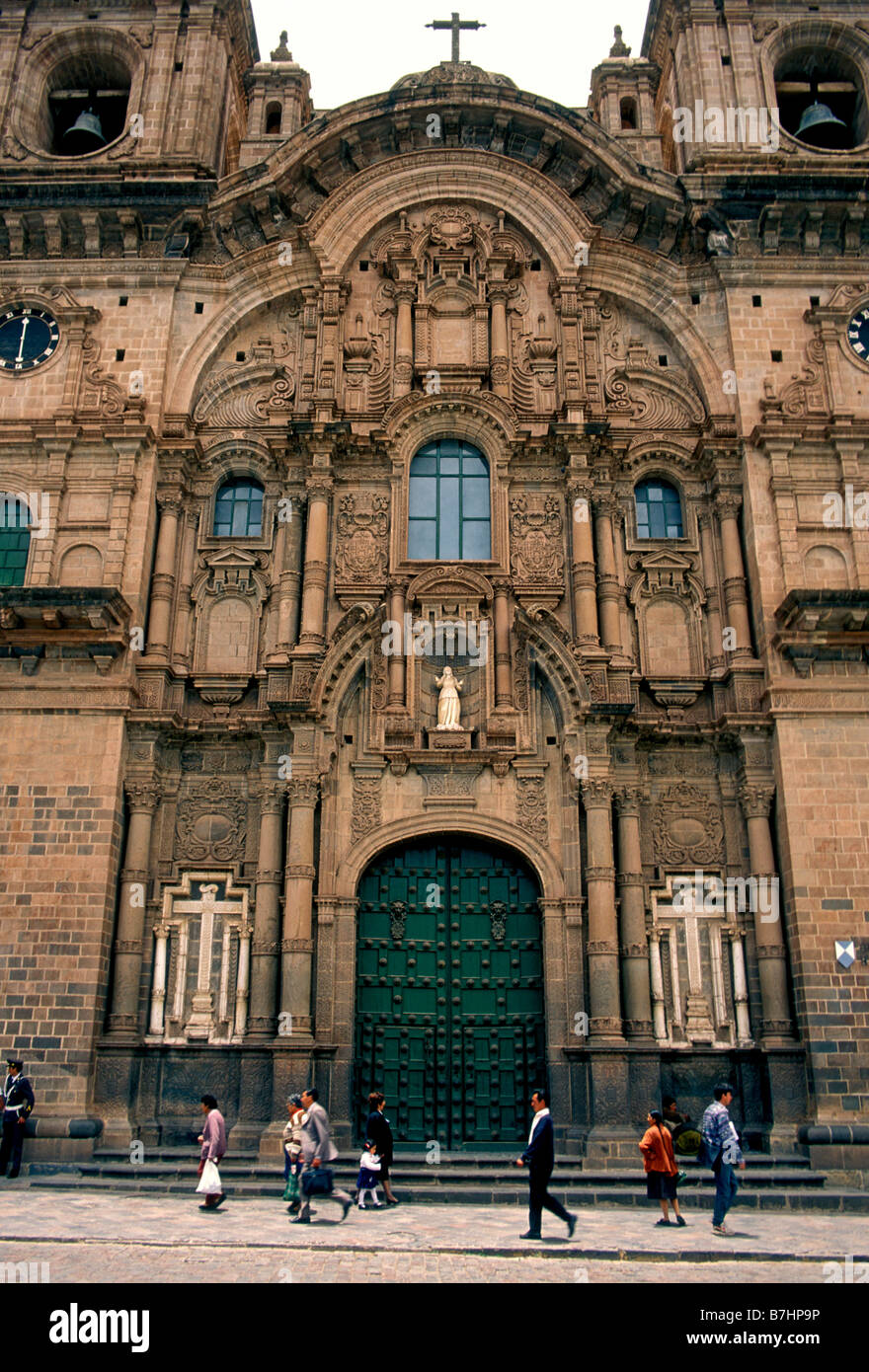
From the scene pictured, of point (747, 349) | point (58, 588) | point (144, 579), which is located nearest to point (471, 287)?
point (747, 349)

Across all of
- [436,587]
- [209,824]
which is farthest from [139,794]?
[436,587]

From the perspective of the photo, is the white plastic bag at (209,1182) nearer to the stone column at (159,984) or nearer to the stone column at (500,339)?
the stone column at (159,984)

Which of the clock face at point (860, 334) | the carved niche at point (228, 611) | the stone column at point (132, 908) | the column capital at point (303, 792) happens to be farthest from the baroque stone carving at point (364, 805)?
the clock face at point (860, 334)

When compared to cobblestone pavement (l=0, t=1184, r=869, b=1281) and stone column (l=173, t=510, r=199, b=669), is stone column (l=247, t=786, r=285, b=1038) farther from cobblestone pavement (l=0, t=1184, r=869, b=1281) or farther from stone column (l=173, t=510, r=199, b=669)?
cobblestone pavement (l=0, t=1184, r=869, b=1281)

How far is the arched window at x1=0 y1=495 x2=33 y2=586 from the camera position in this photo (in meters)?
21.9

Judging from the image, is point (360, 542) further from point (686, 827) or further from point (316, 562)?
point (686, 827)

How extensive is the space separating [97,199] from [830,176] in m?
15.0

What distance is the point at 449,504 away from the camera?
2320 centimetres

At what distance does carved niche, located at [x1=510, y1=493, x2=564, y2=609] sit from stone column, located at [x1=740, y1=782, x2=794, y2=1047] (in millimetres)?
5218

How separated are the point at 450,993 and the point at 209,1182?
6254 millimetres

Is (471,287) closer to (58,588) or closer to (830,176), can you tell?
(830,176)

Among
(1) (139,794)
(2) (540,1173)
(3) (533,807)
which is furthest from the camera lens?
(3) (533,807)

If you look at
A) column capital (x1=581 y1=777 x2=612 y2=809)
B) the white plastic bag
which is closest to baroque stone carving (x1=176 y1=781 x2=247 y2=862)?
column capital (x1=581 y1=777 x2=612 y2=809)
